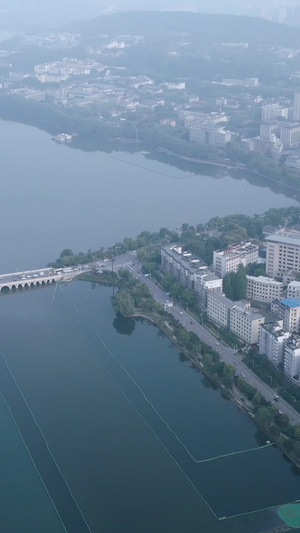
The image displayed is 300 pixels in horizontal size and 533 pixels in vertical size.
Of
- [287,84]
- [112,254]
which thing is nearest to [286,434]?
[112,254]

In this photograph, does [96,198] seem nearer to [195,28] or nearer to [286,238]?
[286,238]

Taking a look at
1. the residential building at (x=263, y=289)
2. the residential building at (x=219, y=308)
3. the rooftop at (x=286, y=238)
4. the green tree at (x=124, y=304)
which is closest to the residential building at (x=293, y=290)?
the residential building at (x=263, y=289)

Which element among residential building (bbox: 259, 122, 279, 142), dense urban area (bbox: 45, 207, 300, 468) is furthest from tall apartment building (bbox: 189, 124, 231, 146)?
dense urban area (bbox: 45, 207, 300, 468)

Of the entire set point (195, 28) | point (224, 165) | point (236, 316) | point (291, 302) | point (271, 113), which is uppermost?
point (195, 28)

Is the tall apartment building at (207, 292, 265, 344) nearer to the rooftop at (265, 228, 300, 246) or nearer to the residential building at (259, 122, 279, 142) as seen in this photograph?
the rooftop at (265, 228, 300, 246)

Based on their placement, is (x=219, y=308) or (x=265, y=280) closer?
(x=219, y=308)

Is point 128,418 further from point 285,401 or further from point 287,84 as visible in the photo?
point 287,84

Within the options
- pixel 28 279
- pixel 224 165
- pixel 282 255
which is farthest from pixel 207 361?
pixel 224 165
